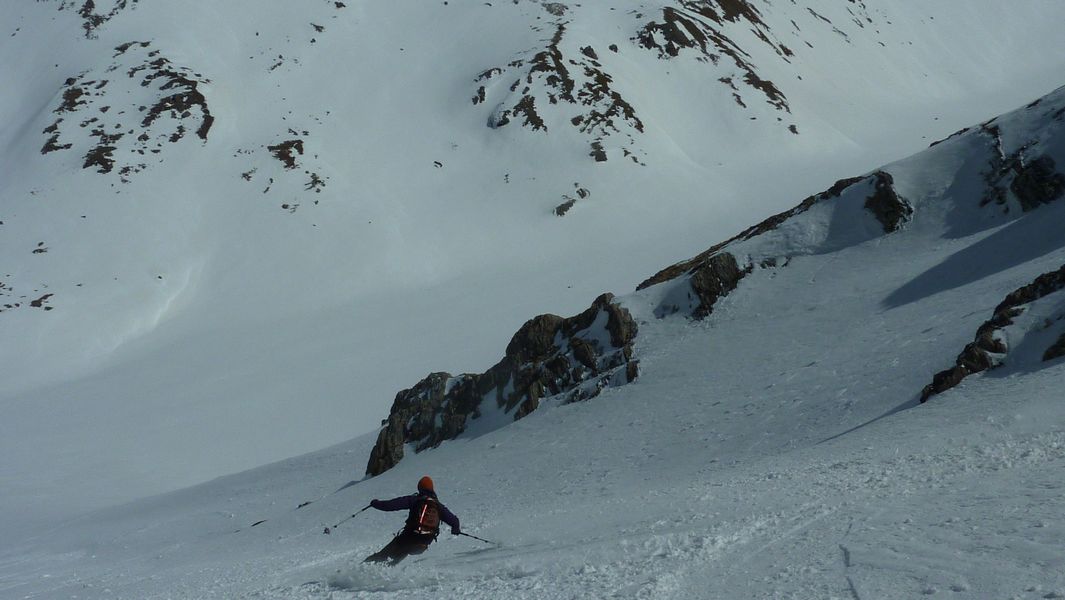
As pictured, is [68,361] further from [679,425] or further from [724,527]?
[724,527]

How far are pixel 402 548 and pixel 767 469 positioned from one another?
576 cm

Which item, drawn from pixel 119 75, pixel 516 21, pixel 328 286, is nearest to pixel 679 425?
pixel 328 286

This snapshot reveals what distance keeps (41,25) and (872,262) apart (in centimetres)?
8587

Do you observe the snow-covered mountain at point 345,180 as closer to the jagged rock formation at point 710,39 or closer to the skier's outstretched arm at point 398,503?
the jagged rock formation at point 710,39

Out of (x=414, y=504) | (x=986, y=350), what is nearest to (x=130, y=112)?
(x=414, y=504)

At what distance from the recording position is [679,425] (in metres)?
17.8

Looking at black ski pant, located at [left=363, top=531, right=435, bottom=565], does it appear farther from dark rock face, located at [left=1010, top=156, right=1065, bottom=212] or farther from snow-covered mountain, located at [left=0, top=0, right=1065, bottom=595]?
dark rock face, located at [left=1010, top=156, right=1065, bottom=212]

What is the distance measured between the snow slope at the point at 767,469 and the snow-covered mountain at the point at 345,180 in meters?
3.05

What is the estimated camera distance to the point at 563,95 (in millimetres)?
64312

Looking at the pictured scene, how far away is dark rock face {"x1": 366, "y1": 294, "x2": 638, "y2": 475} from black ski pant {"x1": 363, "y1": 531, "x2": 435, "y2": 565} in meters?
11.7

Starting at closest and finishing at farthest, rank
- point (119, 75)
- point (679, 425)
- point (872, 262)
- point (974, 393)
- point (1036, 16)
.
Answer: point (974, 393) → point (679, 425) → point (872, 262) → point (119, 75) → point (1036, 16)

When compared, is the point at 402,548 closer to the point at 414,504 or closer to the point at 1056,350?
the point at 414,504

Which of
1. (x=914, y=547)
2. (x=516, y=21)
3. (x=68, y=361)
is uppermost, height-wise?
(x=516, y=21)

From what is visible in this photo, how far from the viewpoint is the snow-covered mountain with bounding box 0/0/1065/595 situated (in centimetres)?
3953
